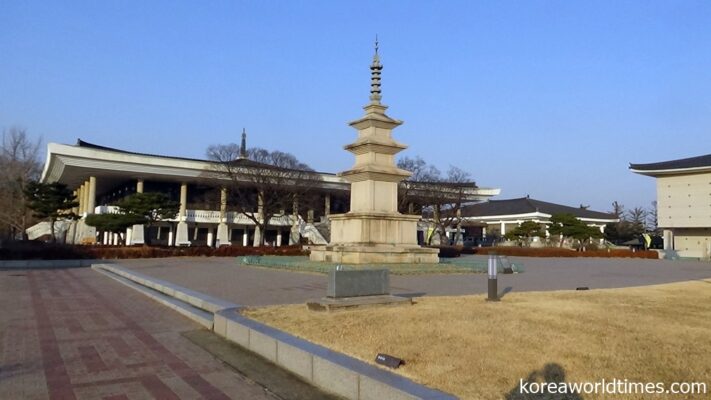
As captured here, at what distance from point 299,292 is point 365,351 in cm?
686

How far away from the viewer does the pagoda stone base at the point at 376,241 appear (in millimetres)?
21188

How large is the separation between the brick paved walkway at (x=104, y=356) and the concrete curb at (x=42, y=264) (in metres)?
15.3

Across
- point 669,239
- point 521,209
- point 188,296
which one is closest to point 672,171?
point 669,239

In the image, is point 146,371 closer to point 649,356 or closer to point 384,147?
point 649,356

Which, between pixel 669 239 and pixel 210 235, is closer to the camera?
pixel 210 235

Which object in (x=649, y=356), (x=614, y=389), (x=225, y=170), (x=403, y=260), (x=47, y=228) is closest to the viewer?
(x=614, y=389)

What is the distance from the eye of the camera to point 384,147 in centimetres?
2291

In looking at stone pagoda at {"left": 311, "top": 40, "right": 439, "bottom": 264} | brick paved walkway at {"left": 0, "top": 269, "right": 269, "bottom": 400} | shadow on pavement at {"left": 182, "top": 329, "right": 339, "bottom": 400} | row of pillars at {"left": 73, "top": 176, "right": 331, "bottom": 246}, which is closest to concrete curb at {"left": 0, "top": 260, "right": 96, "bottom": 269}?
stone pagoda at {"left": 311, "top": 40, "right": 439, "bottom": 264}

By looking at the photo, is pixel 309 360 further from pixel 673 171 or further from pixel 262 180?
pixel 673 171

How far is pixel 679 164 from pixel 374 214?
47040mm

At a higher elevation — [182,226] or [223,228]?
[182,226]

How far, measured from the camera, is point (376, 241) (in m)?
21.9

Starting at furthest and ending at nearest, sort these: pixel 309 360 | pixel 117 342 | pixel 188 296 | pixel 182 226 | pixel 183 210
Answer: pixel 182 226, pixel 183 210, pixel 188 296, pixel 117 342, pixel 309 360

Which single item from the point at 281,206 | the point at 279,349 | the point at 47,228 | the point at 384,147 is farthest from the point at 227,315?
the point at 47,228
